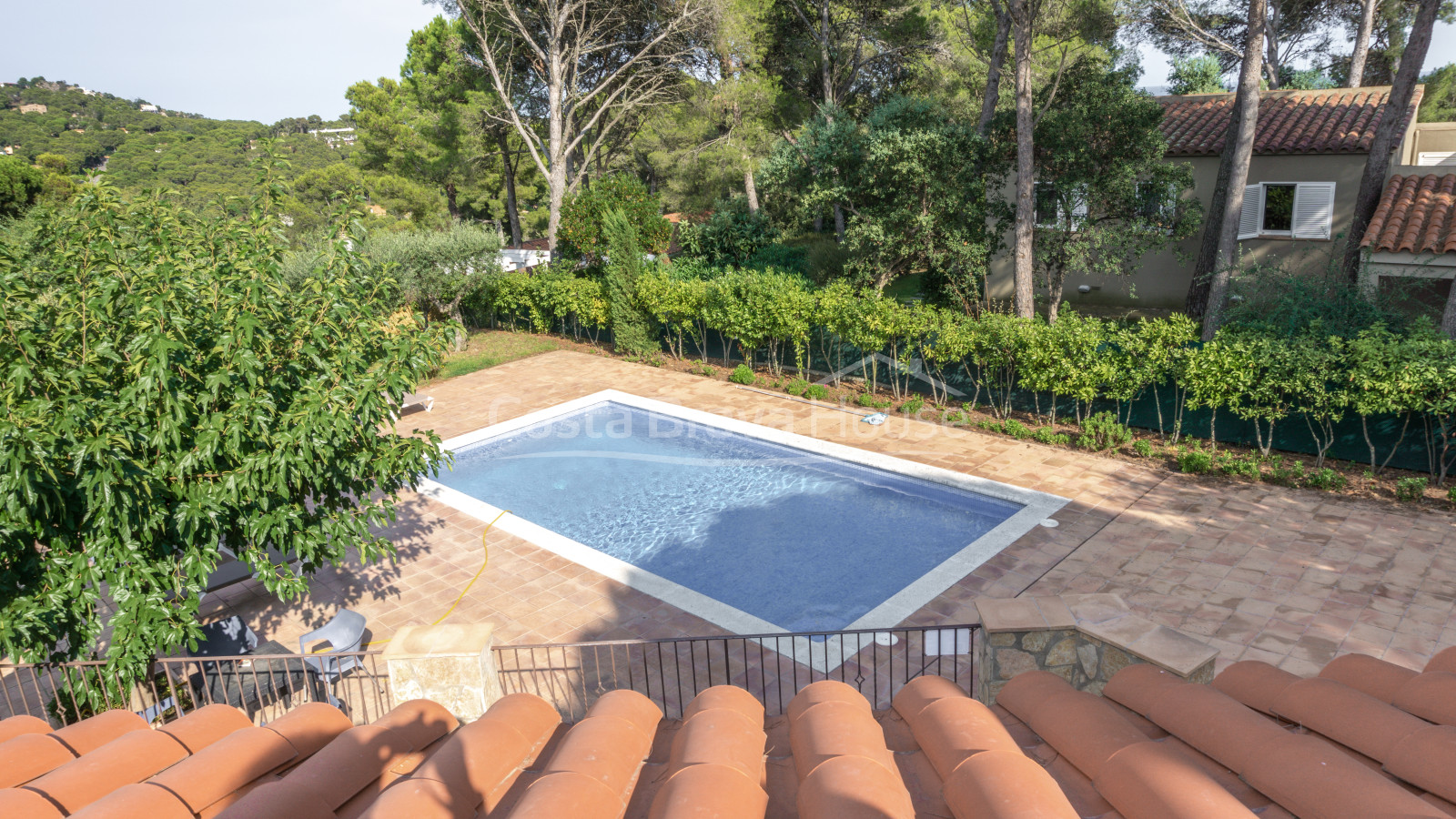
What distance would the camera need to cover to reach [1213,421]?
12.9m

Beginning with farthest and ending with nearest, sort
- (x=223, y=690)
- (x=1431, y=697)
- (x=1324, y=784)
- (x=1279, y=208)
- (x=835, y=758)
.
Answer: (x=1279, y=208) < (x=223, y=690) < (x=1431, y=697) < (x=835, y=758) < (x=1324, y=784)

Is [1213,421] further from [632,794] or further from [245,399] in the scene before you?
[245,399]

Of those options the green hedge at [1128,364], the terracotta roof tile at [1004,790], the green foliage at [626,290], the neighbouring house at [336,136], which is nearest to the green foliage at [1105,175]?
the green hedge at [1128,364]

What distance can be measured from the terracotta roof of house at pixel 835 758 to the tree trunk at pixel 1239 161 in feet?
42.8

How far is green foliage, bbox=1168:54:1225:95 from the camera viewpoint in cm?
3569

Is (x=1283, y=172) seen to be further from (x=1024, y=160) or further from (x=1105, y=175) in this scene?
(x=1024, y=160)

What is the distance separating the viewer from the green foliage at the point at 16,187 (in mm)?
33875

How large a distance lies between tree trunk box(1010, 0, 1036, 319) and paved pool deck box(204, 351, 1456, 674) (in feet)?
17.9

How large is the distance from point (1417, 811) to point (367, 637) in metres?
9.27

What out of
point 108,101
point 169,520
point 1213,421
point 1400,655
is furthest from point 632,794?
point 108,101

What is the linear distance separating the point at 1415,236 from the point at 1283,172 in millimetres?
4369

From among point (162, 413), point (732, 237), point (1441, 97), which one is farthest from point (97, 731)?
point (1441, 97)

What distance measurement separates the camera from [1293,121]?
65.1 feet

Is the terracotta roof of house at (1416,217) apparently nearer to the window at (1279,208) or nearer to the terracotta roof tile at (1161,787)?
the window at (1279,208)
